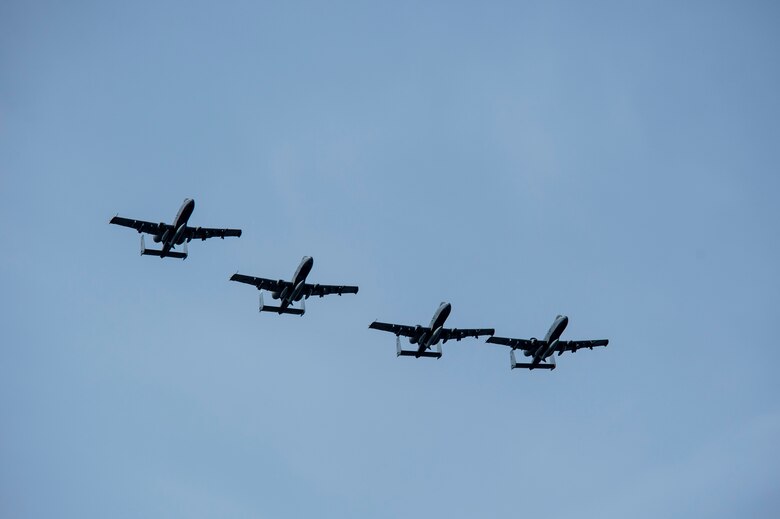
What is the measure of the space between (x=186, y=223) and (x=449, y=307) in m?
30.2

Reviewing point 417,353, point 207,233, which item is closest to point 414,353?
point 417,353

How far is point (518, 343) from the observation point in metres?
124

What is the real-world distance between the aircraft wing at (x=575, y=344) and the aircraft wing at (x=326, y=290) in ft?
85.5

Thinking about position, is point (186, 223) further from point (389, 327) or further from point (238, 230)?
point (389, 327)

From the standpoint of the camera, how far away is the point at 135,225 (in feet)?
359

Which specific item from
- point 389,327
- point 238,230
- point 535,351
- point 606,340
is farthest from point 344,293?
point 606,340

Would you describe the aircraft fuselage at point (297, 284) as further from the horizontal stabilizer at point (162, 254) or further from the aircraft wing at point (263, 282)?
the horizontal stabilizer at point (162, 254)

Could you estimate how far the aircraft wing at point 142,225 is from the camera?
357 feet

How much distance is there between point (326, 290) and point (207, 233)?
590 inches

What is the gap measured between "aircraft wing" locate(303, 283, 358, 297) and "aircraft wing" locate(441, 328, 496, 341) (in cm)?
1172

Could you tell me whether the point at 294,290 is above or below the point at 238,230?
below

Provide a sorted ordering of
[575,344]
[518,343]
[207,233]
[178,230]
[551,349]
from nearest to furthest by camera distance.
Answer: [178,230] < [207,233] < [551,349] < [518,343] < [575,344]

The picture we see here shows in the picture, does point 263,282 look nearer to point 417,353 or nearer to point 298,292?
point 298,292

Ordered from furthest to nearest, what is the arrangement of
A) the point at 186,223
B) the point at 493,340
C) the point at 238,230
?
the point at 493,340 → the point at 238,230 → the point at 186,223
